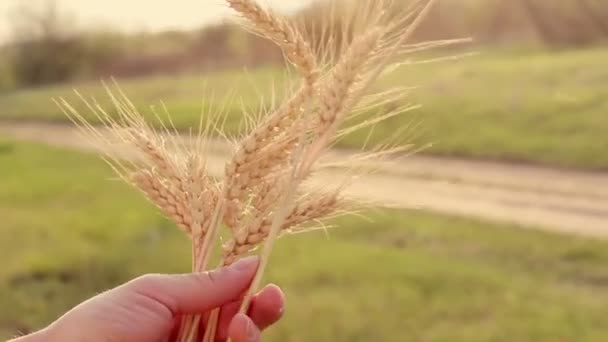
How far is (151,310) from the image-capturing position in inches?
72.9

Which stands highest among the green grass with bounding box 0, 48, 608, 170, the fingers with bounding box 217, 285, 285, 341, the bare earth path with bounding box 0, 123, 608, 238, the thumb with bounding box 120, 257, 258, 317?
the thumb with bounding box 120, 257, 258, 317

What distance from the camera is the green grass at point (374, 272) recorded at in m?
6.66

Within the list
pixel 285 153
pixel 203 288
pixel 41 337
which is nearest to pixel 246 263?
pixel 203 288

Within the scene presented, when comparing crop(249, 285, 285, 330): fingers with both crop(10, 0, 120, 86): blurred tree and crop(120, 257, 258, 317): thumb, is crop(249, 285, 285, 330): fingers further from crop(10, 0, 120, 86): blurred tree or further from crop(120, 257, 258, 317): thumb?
crop(10, 0, 120, 86): blurred tree

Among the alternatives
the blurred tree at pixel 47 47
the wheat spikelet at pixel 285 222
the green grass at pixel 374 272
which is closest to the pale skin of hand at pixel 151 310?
the wheat spikelet at pixel 285 222

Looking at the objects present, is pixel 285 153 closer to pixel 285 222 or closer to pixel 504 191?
pixel 285 222

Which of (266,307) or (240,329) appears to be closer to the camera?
(240,329)

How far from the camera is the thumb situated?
66.6 inches

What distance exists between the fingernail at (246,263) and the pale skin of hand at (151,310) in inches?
1.7

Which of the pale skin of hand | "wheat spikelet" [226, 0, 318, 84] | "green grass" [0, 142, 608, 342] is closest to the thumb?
the pale skin of hand

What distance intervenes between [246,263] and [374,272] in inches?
242

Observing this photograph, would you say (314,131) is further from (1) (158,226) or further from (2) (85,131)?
(1) (158,226)

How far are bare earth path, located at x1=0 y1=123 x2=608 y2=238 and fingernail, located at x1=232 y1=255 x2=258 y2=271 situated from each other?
6901 millimetres

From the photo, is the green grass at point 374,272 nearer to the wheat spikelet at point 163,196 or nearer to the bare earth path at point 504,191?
the bare earth path at point 504,191
